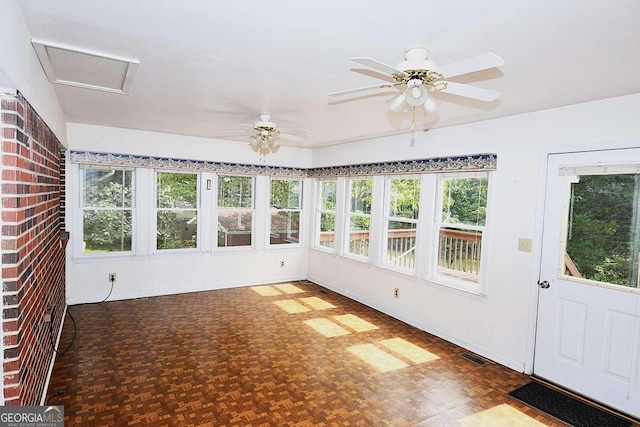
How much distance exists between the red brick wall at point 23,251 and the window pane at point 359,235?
381 centimetres

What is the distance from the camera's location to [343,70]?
2.40m

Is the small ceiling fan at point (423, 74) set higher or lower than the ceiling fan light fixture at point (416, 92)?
higher

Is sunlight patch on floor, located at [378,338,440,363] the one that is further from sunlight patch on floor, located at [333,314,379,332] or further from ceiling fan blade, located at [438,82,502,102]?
ceiling fan blade, located at [438,82,502,102]

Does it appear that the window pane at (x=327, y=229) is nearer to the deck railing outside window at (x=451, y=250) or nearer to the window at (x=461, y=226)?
the deck railing outside window at (x=451, y=250)

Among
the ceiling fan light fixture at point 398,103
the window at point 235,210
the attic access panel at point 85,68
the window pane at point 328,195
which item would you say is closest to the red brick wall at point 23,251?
the attic access panel at point 85,68

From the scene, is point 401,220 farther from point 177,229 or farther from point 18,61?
point 18,61

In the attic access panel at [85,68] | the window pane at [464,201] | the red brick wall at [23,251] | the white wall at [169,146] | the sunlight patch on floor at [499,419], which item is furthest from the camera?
the white wall at [169,146]

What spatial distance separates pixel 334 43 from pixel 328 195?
428 cm

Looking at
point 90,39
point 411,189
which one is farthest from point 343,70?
point 411,189

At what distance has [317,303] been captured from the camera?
17.0 ft

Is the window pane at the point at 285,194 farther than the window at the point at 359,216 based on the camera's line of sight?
Yes

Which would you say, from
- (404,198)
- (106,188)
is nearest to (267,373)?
(404,198)

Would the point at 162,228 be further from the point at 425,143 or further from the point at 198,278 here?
the point at 425,143

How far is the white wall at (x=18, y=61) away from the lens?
1.55m
